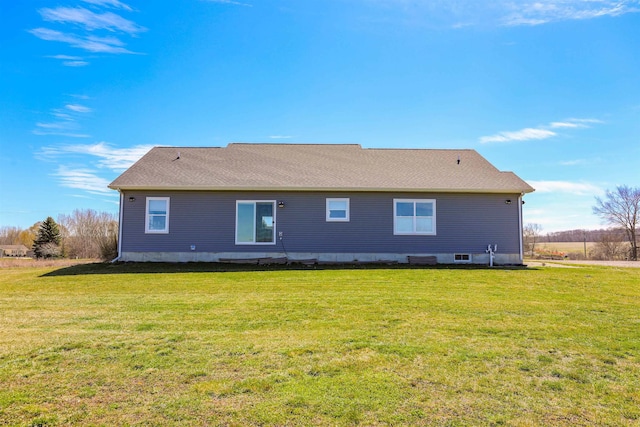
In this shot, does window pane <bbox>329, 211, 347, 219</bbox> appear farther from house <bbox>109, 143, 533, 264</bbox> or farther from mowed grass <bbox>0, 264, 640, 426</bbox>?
mowed grass <bbox>0, 264, 640, 426</bbox>

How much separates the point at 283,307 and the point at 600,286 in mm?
7587

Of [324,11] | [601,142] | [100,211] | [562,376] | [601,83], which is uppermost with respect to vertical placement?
[324,11]

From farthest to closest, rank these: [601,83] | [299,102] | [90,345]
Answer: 1. [299,102]
2. [601,83]
3. [90,345]

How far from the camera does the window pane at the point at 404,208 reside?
1395cm

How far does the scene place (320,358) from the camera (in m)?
3.82

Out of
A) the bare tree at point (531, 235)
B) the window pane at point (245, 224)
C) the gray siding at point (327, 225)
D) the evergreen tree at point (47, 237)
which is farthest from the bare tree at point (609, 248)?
the evergreen tree at point (47, 237)

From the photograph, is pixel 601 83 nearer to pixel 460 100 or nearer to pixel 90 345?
pixel 460 100

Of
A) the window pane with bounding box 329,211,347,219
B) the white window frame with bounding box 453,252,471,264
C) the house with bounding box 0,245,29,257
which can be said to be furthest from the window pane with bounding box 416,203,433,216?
the house with bounding box 0,245,29,257

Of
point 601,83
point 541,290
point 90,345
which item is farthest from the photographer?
point 601,83

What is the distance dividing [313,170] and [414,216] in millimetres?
4393

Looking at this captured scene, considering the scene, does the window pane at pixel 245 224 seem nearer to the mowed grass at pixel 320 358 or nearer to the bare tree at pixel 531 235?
the mowed grass at pixel 320 358

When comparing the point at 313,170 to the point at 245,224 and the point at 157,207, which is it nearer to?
the point at 245,224

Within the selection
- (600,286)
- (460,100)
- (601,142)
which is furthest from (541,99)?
(600,286)

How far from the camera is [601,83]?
13859 mm
